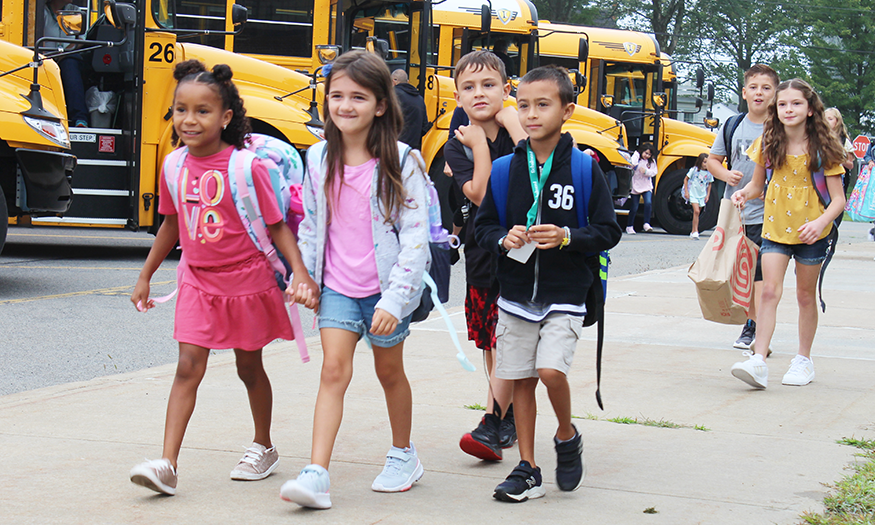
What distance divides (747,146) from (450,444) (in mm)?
3178

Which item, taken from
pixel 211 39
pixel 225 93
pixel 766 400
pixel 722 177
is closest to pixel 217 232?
pixel 225 93

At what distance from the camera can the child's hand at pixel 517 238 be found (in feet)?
11.1

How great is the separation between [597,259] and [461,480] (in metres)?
0.90

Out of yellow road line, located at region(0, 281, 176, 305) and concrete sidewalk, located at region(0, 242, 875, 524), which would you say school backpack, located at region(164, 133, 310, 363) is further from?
yellow road line, located at region(0, 281, 176, 305)

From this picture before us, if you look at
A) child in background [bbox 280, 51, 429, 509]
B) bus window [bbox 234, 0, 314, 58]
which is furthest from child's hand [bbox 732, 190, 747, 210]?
bus window [bbox 234, 0, 314, 58]

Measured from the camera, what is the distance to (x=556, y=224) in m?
3.52

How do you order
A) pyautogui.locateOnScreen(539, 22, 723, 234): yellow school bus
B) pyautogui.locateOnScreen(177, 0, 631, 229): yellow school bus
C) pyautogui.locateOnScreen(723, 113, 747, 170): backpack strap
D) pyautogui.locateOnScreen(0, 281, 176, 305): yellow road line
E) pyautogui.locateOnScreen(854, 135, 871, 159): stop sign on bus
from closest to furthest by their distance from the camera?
pyautogui.locateOnScreen(723, 113, 747, 170): backpack strap
pyautogui.locateOnScreen(0, 281, 176, 305): yellow road line
pyautogui.locateOnScreen(177, 0, 631, 229): yellow school bus
pyautogui.locateOnScreen(539, 22, 723, 234): yellow school bus
pyautogui.locateOnScreen(854, 135, 871, 159): stop sign on bus

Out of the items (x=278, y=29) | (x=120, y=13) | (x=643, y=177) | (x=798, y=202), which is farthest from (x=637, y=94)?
(x=798, y=202)

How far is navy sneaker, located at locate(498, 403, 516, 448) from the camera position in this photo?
405 cm

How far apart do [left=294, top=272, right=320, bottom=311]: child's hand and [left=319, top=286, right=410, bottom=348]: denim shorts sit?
4 cm

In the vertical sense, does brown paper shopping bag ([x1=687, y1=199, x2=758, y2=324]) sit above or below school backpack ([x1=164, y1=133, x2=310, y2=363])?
below

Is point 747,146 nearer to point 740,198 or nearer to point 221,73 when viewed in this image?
point 740,198

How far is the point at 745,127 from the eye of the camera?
6395 millimetres

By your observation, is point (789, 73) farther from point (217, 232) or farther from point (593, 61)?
point (217, 232)
